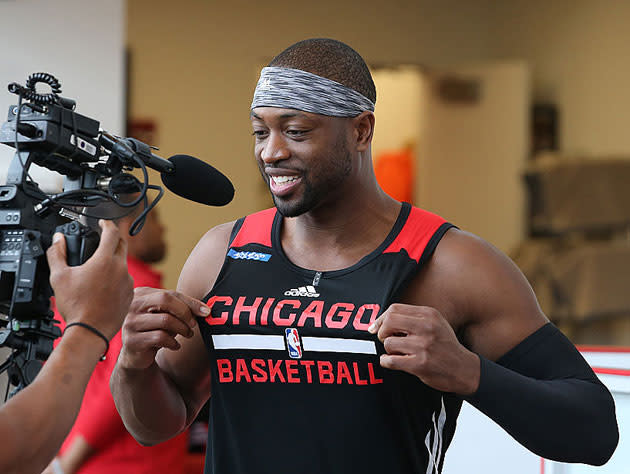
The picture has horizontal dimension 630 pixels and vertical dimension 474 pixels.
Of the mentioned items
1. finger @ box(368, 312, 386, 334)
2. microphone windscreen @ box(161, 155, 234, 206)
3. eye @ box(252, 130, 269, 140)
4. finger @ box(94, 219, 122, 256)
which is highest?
eye @ box(252, 130, 269, 140)

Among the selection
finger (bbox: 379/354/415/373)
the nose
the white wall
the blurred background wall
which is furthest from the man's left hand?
the blurred background wall

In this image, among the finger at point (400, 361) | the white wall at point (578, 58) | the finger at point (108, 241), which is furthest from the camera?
the white wall at point (578, 58)

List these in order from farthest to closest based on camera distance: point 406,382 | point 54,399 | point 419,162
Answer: point 419,162 → point 406,382 → point 54,399

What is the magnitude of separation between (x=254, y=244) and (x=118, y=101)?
3.61m

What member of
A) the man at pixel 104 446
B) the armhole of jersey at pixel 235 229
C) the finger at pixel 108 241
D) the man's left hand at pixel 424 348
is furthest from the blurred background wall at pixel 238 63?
the finger at pixel 108 241

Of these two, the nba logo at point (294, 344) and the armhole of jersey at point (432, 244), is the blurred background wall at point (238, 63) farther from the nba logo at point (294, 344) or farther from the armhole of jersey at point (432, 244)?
the nba logo at point (294, 344)

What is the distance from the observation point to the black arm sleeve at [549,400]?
1409 mm

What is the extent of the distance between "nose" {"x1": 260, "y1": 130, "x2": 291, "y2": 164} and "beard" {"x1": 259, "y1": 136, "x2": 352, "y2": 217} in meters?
0.04

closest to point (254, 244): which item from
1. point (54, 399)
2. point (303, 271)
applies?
point (303, 271)

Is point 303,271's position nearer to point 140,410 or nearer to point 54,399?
point 140,410

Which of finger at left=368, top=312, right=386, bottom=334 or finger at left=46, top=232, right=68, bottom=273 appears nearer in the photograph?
finger at left=46, top=232, right=68, bottom=273

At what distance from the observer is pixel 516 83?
230 inches

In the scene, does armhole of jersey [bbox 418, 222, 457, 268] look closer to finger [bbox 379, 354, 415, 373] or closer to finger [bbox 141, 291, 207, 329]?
finger [bbox 379, 354, 415, 373]

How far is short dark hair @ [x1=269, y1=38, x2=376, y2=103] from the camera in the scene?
1624 mm
